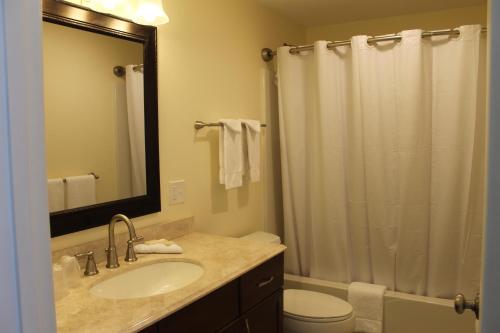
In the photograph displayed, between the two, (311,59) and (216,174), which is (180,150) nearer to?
(216,174)

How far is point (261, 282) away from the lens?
179cm

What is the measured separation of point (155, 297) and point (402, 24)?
9.43ft

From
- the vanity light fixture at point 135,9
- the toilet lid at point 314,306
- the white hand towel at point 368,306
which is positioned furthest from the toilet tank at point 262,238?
the vanity light fixture at point 135,9

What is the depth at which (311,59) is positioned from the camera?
2.89 m

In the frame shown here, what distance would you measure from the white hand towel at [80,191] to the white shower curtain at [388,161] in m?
1.53

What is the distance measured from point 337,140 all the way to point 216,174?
0.87 meters

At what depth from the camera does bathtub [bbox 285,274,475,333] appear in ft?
7.85

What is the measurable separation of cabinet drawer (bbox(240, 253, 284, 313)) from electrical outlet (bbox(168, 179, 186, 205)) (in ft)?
2.02

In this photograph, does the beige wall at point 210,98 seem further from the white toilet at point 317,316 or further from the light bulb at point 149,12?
the white toilet at point 317,316

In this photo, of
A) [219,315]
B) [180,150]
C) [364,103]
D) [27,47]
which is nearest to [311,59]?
[364,103]

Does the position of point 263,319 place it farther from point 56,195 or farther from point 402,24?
point 402,24

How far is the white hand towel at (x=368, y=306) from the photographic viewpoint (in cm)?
254

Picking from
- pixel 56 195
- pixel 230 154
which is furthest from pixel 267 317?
pixel 56 195

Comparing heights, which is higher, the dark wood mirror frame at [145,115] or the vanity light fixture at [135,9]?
the vanity light fixture at [135,9]
